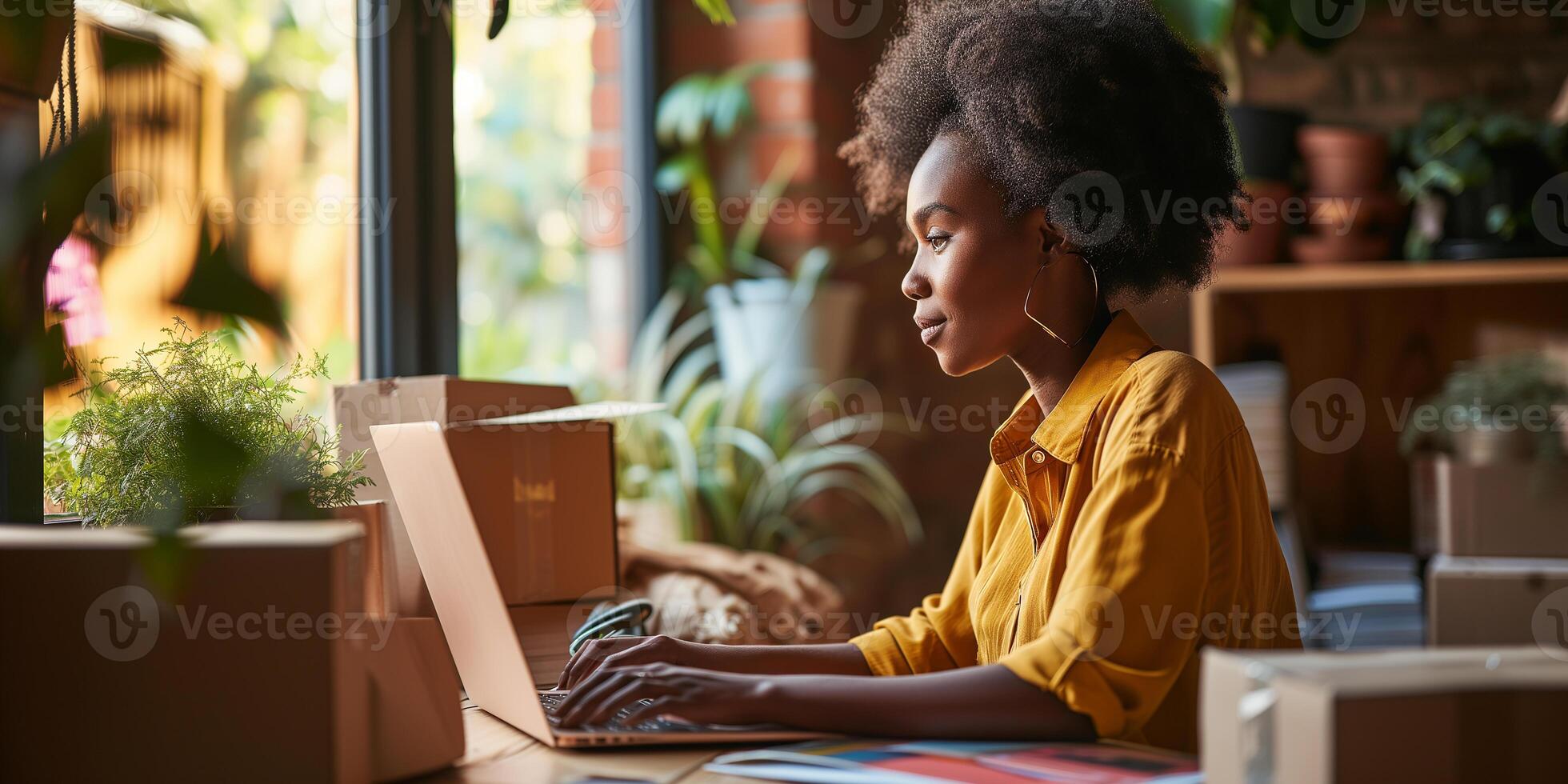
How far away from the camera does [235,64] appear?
4.71 ft

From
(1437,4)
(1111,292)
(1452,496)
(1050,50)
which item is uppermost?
(1437,4)

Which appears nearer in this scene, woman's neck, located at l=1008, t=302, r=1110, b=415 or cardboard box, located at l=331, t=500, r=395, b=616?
cardboard box, located at l=331, t=500, r=395, b=616

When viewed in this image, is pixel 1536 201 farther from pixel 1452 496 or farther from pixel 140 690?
pixel 140 690

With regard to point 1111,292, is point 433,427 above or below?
below

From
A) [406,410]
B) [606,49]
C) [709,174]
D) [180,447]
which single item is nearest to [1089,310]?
[406,410]

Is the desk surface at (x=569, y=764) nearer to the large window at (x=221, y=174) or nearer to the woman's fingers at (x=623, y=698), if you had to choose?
the woman's fingers at (x=623, y=698)

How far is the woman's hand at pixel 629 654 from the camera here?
935 mm

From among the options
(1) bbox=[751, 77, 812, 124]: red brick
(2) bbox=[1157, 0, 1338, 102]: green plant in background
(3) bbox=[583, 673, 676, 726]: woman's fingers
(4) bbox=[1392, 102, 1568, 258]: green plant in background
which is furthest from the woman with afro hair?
(1) bbox=[751, 77, 812, 124]: red brick

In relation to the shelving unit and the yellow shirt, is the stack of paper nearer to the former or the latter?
the shelving unit

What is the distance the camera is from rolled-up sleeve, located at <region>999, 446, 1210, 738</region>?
791 millimetres

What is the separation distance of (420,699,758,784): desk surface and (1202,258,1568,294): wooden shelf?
1.56 metres

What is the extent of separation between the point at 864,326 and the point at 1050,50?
5.33 ft

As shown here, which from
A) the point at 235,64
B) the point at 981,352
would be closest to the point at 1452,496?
the point at 981,352

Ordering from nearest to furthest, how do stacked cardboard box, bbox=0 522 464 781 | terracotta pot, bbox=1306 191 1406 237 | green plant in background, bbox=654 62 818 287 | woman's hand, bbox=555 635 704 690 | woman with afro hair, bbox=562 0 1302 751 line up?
stacked cardboard box, bbox=0 522 464 781 < woman with afro hair, bbox=562 0 1302 751 < woman's hand, bbox=555 635 704 690 < terracotta pot, bbox=1306 191 1406 237 < green plant in background, bbox=654 62 818 287
